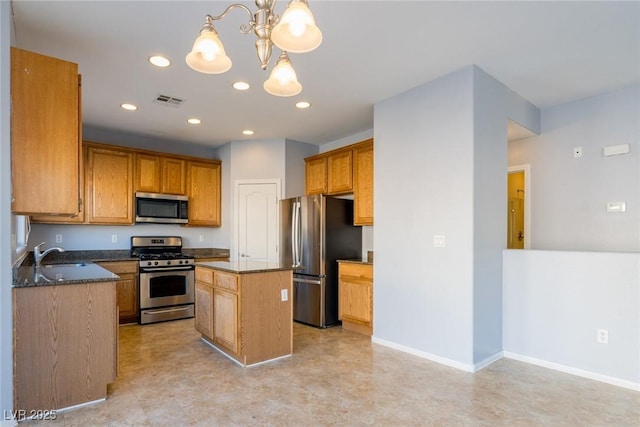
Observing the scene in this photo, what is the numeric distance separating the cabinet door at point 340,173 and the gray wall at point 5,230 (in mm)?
3413

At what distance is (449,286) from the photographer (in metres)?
3.24

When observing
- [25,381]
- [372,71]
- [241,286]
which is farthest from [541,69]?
[25,381]

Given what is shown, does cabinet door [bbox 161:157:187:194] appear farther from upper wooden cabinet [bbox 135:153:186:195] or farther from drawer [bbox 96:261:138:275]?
drawer [bbox 96:261:138:275]

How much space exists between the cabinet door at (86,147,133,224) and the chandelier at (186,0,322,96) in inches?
148

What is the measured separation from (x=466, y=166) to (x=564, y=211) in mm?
1710

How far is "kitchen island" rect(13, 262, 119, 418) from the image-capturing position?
225cm

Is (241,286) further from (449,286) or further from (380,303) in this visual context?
(449,286)

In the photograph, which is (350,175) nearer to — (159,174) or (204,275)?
(204,275)

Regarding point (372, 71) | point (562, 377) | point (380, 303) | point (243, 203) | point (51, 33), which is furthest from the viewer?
point (243, 203)

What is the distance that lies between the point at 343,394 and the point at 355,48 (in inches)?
103

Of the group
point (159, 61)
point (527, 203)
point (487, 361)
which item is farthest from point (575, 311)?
point (159, 61)

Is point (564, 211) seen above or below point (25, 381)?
above

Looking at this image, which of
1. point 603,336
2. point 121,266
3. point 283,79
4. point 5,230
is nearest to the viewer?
point 283,79

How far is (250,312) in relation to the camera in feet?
10.5
